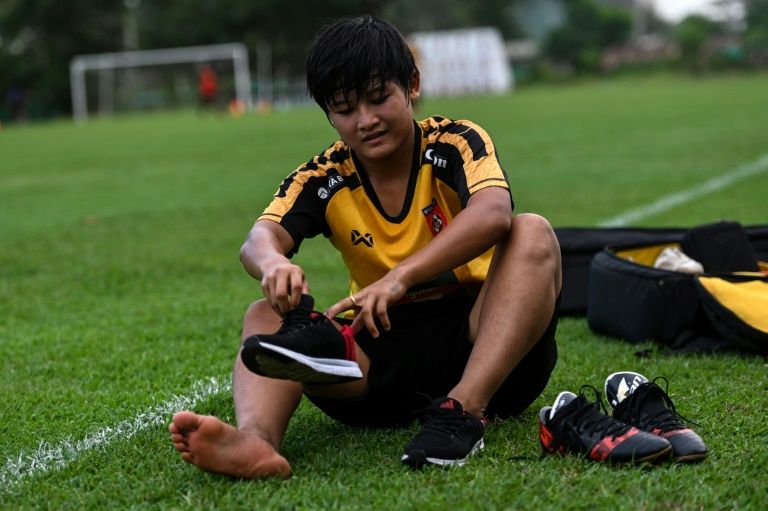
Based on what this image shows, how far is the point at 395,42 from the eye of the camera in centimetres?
320

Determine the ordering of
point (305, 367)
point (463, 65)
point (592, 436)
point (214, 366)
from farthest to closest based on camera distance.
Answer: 1. point (463, 65)
2. point (214, 366)
3. point (592, 436)
4. point (305, 367)

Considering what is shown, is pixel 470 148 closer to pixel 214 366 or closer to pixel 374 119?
pixel 374 119

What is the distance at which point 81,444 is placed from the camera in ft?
10.6

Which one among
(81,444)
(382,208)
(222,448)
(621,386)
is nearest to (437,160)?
(382,208)

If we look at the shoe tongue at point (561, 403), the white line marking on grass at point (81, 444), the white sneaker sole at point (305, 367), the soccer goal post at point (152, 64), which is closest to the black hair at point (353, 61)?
the white sneaker sole at point (305, 367)

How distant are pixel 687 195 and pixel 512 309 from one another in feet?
22.1

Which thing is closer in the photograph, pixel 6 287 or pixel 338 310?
pixel 338 310

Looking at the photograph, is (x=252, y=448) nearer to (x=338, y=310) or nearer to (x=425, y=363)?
(x=338, y=310)

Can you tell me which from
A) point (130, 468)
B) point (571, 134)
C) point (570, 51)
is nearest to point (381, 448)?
point (130, 468)

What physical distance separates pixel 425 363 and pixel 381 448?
31 cm

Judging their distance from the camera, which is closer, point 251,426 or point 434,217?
point 251,426

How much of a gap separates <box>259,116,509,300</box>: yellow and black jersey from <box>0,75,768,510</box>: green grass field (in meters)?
0.50

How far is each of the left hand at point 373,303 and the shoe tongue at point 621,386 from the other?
2.42 feet

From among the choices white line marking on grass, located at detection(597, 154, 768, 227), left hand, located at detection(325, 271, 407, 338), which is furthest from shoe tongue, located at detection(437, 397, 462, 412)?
white line marking on grass, located at detection(597, 154, 768, 227)
